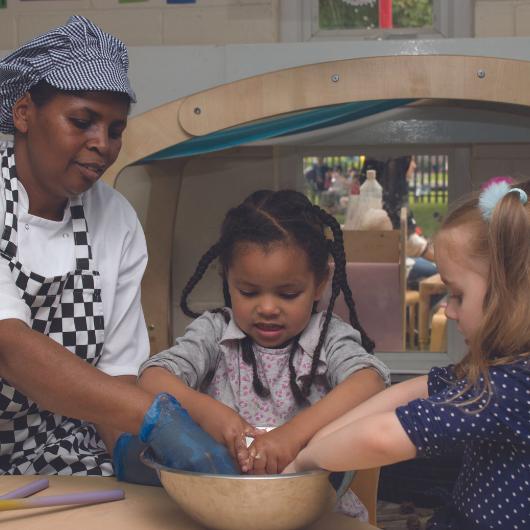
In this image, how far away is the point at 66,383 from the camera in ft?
3.62

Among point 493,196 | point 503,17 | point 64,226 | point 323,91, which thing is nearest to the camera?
point 493,196

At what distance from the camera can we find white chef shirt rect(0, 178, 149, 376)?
137cm

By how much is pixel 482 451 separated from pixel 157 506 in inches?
17.7

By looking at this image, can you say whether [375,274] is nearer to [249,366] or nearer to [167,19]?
[167,19]

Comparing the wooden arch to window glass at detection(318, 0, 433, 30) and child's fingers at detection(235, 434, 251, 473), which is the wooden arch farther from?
child's fingers at detection(235, 434, 251, 473)

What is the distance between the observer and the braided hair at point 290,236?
1504mm

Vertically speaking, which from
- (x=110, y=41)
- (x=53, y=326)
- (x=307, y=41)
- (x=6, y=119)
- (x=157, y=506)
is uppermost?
(x=307, y=41)

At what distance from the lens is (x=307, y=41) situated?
2.67 metres

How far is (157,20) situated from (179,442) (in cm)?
202

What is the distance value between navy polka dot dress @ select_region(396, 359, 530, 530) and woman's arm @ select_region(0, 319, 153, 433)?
348 mm

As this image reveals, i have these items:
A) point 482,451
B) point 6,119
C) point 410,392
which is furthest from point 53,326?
point 482,451

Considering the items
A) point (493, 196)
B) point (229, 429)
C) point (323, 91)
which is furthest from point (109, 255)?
point (323, 91)

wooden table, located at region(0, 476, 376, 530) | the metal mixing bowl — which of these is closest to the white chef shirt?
wooden table, located at region(0, 476, 376, 530)

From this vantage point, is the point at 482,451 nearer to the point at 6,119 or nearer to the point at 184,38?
the point at 6,119
